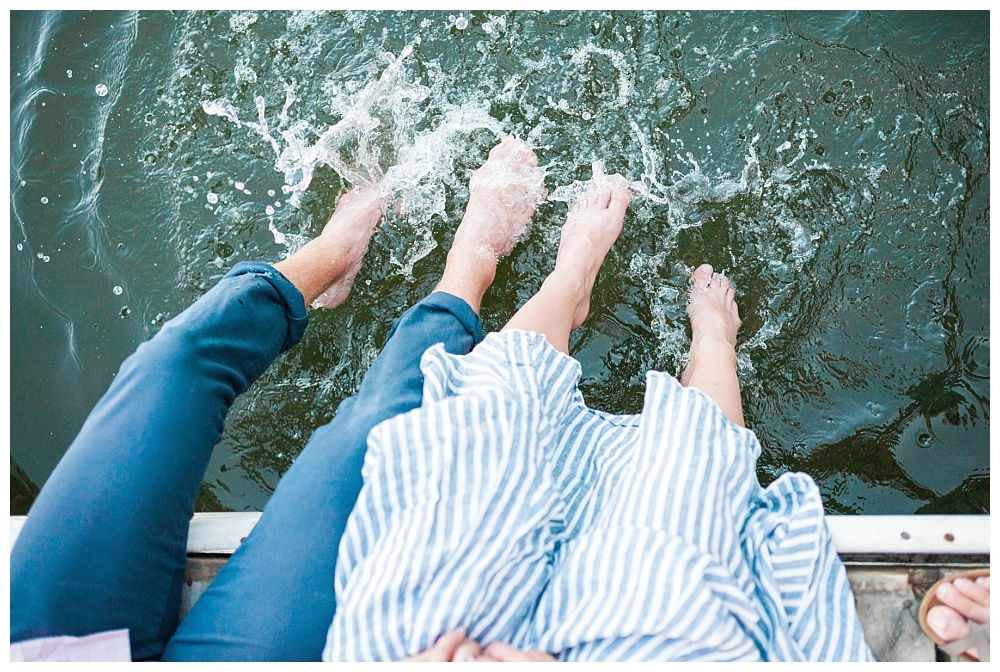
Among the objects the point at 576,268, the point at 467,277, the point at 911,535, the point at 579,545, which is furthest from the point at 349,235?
the point at 911,535

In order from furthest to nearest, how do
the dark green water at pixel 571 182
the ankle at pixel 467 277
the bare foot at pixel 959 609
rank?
the dark green water at pixel 571 182 → the ankle at pixel 467 277 → the bare foot at pixel 959 609

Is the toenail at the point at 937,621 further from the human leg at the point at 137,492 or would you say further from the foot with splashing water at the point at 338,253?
the foot with splashing water at the point at 338,253

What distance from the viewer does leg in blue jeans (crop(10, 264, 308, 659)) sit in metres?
0.91

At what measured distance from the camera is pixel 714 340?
4.91ft

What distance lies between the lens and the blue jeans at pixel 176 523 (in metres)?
0.91

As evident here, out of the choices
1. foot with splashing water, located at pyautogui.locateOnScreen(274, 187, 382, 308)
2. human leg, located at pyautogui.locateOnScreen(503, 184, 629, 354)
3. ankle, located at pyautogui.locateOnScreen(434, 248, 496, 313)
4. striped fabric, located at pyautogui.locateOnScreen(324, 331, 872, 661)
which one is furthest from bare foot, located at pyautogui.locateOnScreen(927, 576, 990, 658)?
foot with splashing water, located at pyautogui.locateOnScreen(274, 187, 382, 308)

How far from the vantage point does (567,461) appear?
1117 millimetres

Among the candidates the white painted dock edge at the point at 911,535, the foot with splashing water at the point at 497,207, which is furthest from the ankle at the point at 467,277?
the white painted dock edge at the point at 911,535

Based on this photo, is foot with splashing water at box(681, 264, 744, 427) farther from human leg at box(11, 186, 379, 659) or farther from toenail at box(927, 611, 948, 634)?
human leg at box(11, 186, 379, 659)

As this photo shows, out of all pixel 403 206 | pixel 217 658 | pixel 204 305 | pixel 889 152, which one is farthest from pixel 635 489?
pixel 889 152

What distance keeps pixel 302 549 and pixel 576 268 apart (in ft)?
2.86

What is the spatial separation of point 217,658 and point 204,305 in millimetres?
554
